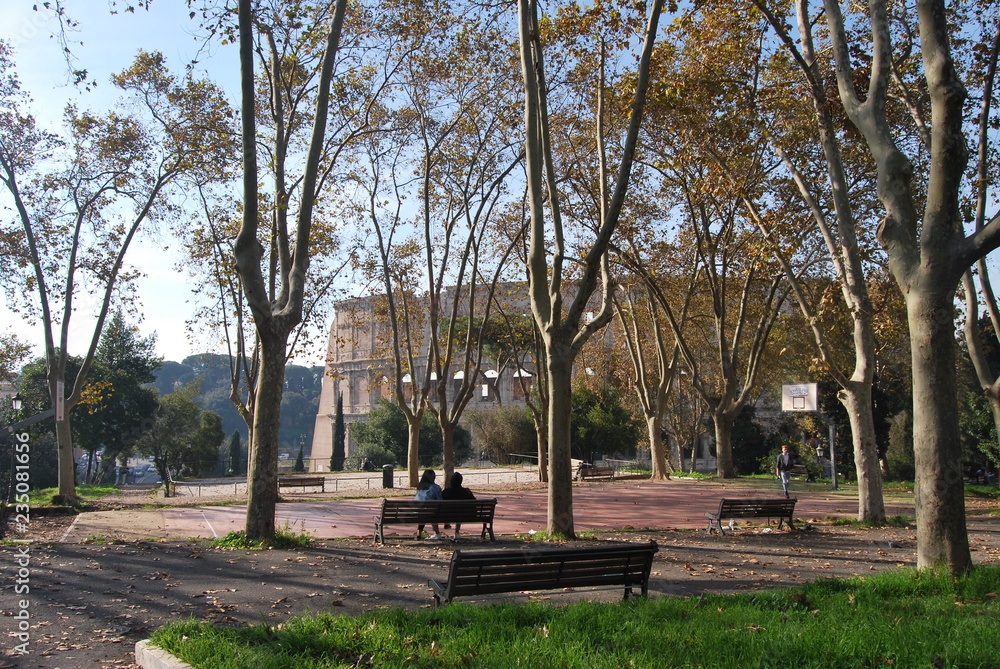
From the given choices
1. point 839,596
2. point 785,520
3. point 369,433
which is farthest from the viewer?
point 369,433

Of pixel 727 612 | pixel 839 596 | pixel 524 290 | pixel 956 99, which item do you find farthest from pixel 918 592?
pixel 524 290

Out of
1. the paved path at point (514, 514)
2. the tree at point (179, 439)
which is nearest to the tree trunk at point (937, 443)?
the paved path at point (514, 514)

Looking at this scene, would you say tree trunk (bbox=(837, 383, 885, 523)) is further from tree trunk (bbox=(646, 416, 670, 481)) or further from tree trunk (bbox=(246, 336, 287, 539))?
tree trunk (bbox=(646, 416, 670, 481))

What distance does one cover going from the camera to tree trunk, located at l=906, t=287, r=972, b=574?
21.6 ft

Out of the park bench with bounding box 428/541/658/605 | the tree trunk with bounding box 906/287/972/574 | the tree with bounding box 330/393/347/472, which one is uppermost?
the tree trunk with bounding box 906/287/972/574

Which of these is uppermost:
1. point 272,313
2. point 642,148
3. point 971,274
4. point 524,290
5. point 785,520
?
point 642,148

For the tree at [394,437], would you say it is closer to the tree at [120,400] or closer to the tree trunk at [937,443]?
the tree at [120,400]

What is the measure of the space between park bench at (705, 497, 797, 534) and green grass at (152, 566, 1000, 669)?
18.8ft

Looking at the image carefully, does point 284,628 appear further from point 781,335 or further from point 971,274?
point 781,335

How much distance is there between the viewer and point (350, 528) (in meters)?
13.1

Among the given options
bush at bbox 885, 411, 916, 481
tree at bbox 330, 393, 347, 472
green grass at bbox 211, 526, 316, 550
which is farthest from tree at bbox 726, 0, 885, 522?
tree at bbox 330, 393, 347, 472

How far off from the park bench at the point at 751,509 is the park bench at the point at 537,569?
588cm

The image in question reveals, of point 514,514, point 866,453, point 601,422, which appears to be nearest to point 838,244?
point 866,453

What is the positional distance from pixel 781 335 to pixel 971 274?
51.6 ft
